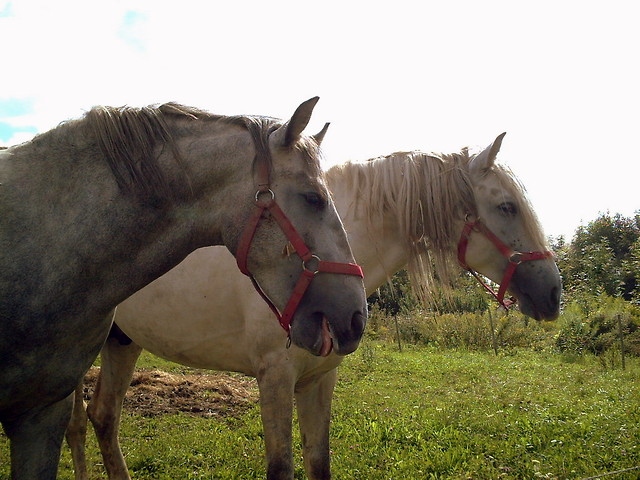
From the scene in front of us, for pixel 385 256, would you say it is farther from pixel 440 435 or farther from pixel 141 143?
pixel 440 435

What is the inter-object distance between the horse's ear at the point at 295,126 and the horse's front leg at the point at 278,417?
1422mm

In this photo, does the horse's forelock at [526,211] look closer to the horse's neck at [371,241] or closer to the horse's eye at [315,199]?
the horse's neck at [371,241]

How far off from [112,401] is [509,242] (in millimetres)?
3312

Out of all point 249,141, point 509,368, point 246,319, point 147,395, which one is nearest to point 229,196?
point 249,141

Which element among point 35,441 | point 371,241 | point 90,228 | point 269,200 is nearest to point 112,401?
point 35,441

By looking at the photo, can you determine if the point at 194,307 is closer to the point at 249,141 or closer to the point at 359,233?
the point at 359,233

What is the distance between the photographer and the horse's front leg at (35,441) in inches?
73.4

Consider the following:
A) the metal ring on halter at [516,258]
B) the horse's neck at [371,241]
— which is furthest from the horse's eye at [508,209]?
the horse's neck at [371,241]

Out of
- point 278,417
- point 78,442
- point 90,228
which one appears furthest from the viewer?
point 78,442

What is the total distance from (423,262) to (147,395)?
5.23m

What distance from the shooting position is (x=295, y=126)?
70.3 inches

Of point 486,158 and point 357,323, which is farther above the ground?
point 486,158

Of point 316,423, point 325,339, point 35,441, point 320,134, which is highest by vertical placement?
point 320,134

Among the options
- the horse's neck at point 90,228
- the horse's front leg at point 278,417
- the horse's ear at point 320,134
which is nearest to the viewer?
the horse's neck at point 90,228
